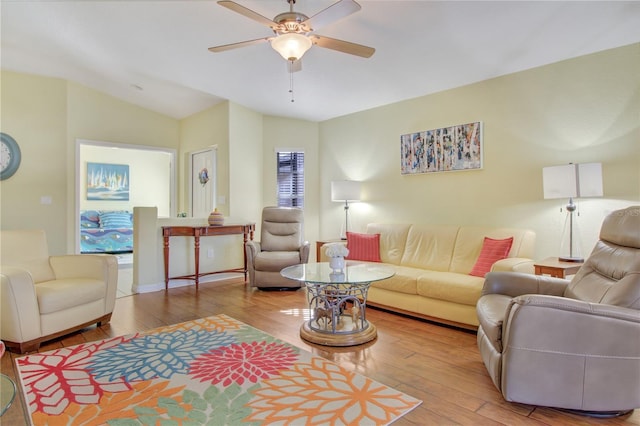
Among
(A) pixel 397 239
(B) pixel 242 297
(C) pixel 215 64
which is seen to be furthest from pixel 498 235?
(C) pixel 215 64

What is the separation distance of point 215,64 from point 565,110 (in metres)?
3.60

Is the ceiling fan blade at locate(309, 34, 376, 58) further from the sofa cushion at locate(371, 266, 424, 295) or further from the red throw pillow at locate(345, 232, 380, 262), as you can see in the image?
the red throw pillow at locate(345, 232, 380, 262)

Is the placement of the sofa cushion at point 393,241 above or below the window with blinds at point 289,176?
below

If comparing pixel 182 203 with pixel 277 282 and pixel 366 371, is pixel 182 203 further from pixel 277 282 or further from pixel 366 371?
pixel 366 371

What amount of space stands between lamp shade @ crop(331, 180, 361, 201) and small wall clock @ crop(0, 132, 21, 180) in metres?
4.35

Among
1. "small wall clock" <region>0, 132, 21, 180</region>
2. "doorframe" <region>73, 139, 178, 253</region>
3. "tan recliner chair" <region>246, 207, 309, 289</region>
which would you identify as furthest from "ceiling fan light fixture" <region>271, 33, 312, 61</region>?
"small wall clock" <region>0, 132, 21, 180</region>

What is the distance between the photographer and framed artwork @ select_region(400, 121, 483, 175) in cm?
403

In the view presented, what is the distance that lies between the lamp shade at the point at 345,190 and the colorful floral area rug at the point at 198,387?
2.55m

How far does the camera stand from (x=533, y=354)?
187cm

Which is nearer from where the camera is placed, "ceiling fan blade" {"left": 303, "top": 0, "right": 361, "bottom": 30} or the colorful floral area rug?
the colorful floral area rug

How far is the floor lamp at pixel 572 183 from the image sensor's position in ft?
9.55

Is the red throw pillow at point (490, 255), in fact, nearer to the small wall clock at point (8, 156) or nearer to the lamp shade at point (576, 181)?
the lamp shade at point (576, 181)

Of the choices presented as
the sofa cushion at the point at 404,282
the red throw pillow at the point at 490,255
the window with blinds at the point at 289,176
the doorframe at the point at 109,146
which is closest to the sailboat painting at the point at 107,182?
the doorframe at the point at 109,146

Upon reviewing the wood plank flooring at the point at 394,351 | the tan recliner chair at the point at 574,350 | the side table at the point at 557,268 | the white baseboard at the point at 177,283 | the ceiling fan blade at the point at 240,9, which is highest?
the ceiling fan blade at the point at 240,9
